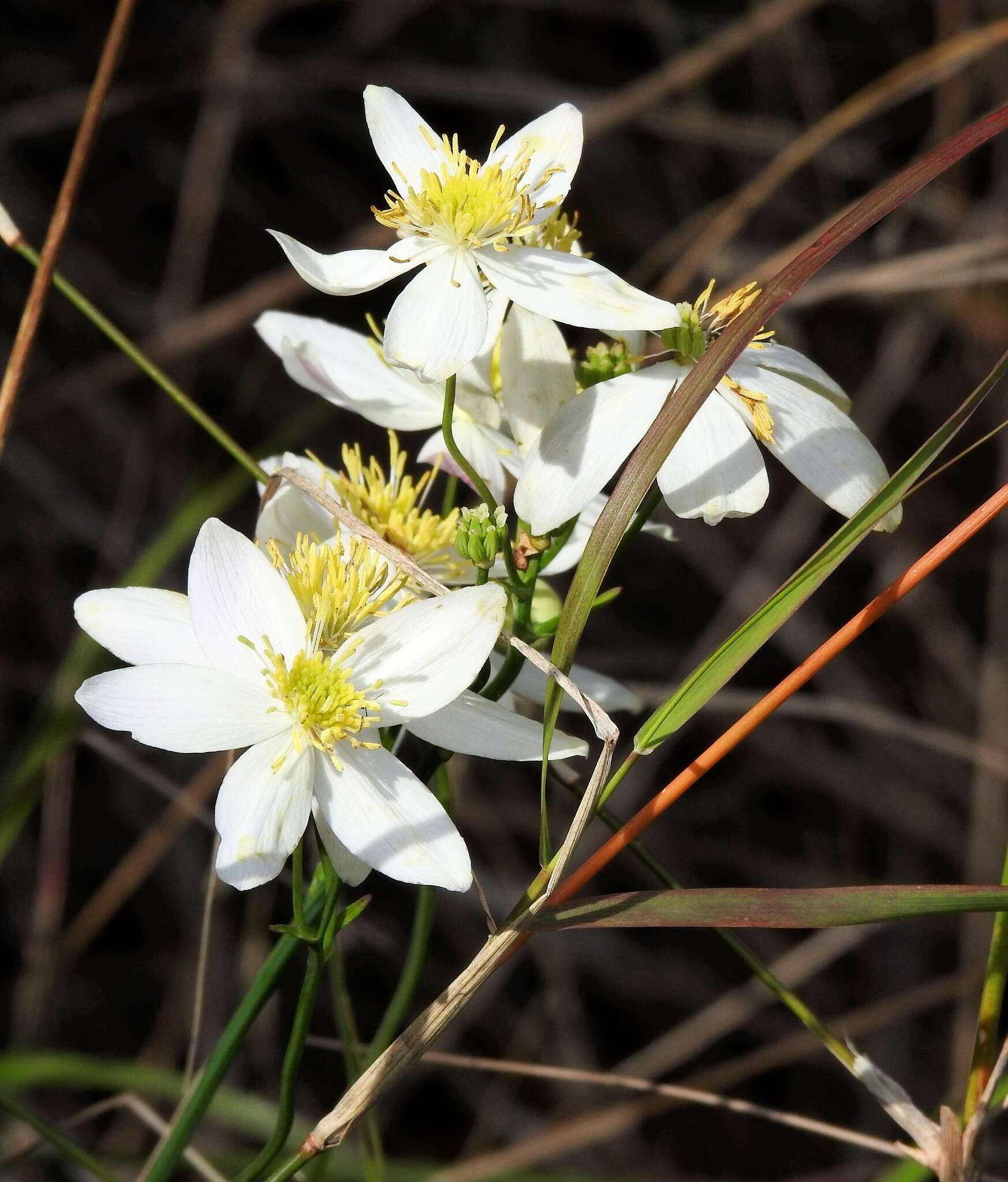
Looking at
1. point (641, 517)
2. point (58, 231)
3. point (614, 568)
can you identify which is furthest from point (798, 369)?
point (614, 568)

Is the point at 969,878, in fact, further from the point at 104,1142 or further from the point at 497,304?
the point at 497,304

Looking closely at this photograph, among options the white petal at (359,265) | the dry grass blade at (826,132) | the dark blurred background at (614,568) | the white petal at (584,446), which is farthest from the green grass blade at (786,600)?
the dark blurred background at (614,568)

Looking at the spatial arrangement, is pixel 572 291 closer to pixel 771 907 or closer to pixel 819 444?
pixel 819 444

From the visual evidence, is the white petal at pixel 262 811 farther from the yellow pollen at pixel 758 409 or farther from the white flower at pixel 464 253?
the yellow pollen at pixel 758 409

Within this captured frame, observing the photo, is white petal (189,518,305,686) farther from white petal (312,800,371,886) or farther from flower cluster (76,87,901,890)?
white petal (312,800,371,886)

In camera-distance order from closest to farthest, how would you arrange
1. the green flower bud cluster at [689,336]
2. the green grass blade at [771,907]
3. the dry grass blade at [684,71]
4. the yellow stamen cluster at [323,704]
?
the green grass blade at [771,907] → the yellow stamen cluster at [323,704] → the green flower bud cluster at [689,336] → the dry grass blade at [684,71]

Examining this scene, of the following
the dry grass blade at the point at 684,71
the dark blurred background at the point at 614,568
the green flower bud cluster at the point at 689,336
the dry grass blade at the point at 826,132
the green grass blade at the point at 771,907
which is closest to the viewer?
the green grass blade at the point at 771,907

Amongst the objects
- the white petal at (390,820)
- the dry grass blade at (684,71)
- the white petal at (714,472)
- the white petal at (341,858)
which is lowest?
the white petal at (341,858)

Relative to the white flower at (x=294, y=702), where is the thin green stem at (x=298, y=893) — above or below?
below
